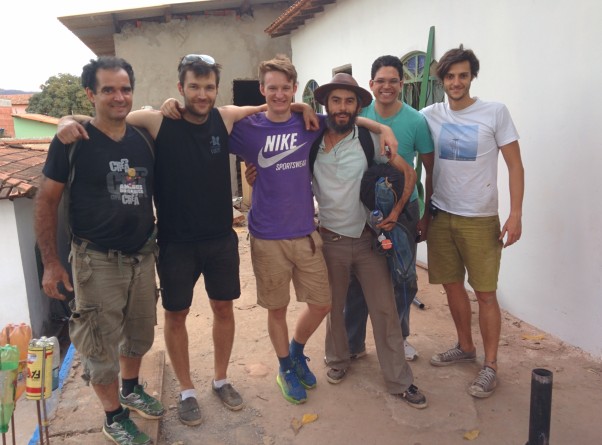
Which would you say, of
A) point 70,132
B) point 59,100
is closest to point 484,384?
point 70,132

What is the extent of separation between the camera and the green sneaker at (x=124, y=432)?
2.66 m

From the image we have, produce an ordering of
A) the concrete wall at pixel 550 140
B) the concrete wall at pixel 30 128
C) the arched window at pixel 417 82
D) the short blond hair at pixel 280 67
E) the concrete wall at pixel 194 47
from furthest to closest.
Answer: the concrete wall at pixel 30 128 < the concrete wall at pixel 194 47 < the arched window at pixel 417 82 < the concrete wall at pixel 550 140 < the short blond hair at pixel 280 67

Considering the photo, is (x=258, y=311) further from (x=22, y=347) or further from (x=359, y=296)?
(x=22, y=347)

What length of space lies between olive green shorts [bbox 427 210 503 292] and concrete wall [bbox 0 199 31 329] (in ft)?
12.6

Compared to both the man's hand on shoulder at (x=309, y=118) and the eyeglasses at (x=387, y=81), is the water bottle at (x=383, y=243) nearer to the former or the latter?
the man's hand on shoulder at (x=309, y=118)

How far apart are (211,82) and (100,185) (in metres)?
0.80

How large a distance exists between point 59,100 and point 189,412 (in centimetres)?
3175

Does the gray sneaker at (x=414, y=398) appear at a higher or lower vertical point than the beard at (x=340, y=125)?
lower

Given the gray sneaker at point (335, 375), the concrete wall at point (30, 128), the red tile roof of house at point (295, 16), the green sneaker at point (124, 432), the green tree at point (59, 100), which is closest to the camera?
the green sneaker at point (124, 432)

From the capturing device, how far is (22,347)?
2385 millimetres

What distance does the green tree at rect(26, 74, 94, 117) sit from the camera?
30.1 m

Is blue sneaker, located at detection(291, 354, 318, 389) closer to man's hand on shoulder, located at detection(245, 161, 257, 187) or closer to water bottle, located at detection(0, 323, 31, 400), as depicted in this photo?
man's hand on shoulder, located at detection(245, 161, 257, 187)

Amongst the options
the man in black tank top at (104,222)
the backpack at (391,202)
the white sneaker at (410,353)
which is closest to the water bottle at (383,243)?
the backpack at (391,202)

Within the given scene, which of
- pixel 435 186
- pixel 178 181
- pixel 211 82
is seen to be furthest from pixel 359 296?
pixel 211 82
